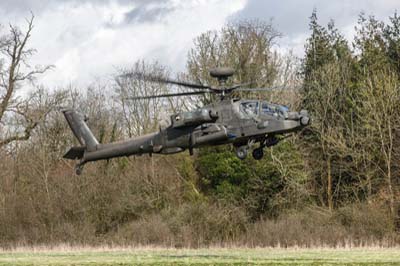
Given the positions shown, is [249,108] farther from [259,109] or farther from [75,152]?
Answer: [75,152]

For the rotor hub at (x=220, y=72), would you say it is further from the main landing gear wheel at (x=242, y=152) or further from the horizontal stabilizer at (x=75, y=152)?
the horizontal stabilizer at (x=75, y=152)

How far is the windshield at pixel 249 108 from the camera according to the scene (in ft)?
Result: 93.8

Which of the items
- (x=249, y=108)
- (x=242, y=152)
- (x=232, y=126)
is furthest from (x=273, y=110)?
(x=242, y=152)

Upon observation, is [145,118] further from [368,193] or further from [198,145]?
[198,145]

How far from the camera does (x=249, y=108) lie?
28.8m

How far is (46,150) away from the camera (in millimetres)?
60781

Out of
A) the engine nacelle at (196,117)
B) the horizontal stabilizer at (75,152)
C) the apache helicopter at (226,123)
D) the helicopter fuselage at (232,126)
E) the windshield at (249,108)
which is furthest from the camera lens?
the horizontal stabilizer at (75,152)

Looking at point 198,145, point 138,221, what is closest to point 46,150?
point 138,221

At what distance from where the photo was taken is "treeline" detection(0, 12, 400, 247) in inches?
1972

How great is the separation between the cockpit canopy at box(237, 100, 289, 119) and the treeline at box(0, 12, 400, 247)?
18045 millimetres

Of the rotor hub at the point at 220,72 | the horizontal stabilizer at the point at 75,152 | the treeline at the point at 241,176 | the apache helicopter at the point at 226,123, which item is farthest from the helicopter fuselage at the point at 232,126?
the treeline at the point at 241,176

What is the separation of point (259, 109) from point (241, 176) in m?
26.1

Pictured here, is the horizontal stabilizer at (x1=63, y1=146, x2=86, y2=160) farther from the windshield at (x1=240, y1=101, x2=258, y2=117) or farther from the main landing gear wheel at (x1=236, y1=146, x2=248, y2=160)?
the windshield at (x1=240, y1=101, x2=258, y2=117)

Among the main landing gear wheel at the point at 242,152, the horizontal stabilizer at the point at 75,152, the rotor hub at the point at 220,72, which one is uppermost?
the rotor hub at the point at 220,72
